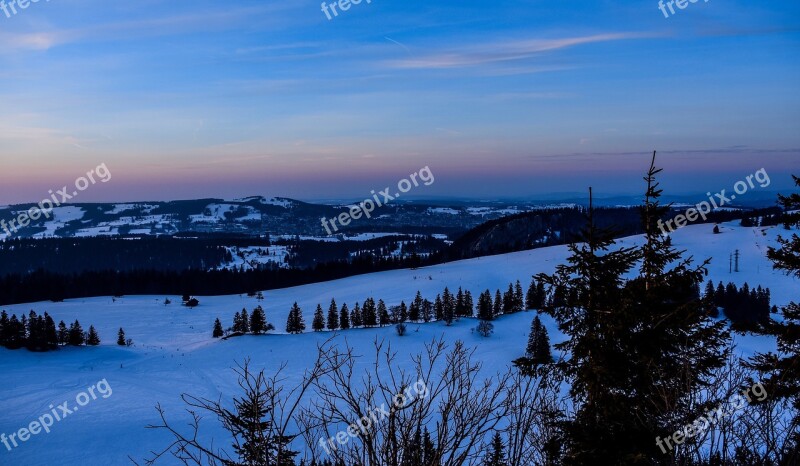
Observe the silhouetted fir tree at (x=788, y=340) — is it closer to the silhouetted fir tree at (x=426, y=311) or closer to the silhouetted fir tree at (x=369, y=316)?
the silhouetted fir tree at (x=369, y=316)

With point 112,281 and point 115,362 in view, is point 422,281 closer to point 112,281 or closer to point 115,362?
point 115,362

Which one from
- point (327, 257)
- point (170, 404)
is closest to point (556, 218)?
point (327, 257)

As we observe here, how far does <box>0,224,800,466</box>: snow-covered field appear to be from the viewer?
27484 millimetres

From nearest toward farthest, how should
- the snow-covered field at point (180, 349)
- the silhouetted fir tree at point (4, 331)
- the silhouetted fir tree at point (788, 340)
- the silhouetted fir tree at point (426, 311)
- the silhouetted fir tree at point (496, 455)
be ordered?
1. the silhouetted fir tree at point (496, 455)
2. the silhouetted fir tree at point (788, 340)
3. the snow-covered field at point (180, 349)
4. the silhouetted fir tree at point (4, 331)
5. the silhouetted fir tree at point (426, 311)

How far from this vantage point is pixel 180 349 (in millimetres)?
52469

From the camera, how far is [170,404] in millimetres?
33344

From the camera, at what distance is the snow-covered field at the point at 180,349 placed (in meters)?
27.5

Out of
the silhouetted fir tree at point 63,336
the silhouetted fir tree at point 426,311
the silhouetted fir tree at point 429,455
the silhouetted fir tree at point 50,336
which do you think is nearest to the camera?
the silhouetted fir tree at point 429,455

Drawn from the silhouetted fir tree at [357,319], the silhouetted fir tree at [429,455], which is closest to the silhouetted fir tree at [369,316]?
the silhouetted fir tree at [357,319]

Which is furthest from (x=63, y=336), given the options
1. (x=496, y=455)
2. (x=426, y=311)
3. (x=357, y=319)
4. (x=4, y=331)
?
(x=496, y=455)

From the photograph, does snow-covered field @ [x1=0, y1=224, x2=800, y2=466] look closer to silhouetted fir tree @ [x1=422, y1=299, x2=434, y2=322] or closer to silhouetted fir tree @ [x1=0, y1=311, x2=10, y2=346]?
silhouetted fir tree @ [x1=0, y1=311, x2=10, y2=346]

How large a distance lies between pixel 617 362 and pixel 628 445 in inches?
47.9

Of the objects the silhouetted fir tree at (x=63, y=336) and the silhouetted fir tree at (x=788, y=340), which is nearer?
the silhouetted fir tree at (x=788, y=340)

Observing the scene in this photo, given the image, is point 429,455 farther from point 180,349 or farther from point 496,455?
point 180,349
